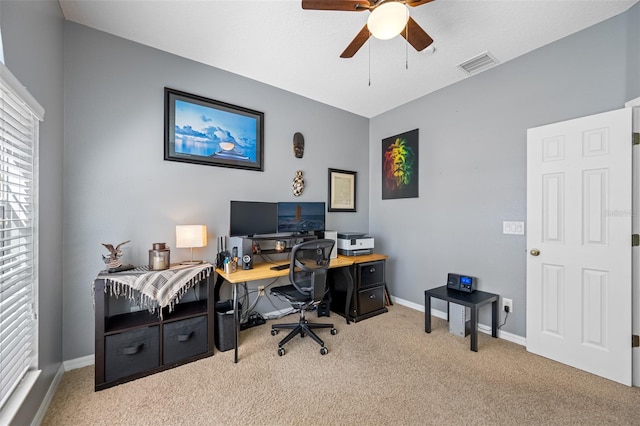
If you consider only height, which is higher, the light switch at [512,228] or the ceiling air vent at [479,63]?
the ceiling air vent at [479,63]

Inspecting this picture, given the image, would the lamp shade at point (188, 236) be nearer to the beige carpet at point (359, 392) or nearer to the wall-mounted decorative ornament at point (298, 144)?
the beige carpet at point (359, 392)

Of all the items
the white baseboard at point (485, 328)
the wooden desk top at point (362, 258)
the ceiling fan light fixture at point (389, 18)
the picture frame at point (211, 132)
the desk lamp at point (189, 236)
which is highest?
the ceiling fan light fixture at point (389, 18)

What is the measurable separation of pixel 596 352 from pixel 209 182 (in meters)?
3.64

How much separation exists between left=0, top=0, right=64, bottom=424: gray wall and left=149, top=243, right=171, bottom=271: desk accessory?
592 millimetres

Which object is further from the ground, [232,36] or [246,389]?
[232,36]

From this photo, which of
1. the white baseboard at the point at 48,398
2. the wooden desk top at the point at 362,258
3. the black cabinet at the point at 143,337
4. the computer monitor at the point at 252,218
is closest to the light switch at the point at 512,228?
the wooden desk top at the point at 362,258

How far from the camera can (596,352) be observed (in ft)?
6.63

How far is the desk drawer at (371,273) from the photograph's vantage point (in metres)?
3.09

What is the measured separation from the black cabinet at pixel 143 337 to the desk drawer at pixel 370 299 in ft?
5.37

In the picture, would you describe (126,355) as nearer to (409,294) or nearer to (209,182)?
(209,182)

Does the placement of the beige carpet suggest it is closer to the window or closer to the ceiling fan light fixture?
the window

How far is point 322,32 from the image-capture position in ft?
7.05

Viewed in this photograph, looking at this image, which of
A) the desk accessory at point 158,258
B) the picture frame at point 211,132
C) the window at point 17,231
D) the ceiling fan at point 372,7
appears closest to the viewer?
the window at point 17,231

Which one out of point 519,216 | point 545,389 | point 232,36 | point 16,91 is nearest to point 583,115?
point 519,216
